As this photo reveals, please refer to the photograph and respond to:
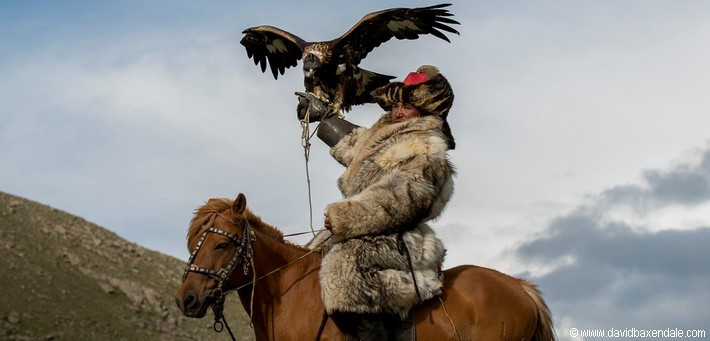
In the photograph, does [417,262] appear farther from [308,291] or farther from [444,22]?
[444,22]

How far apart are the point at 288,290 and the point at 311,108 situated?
Result: 2.50 metres

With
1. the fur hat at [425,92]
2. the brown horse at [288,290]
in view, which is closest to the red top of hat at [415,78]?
the fur hat at [425,92]

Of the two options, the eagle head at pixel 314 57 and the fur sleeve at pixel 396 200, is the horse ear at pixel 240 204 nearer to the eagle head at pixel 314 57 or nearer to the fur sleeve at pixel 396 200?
the fur sleeve at pixel 396 200

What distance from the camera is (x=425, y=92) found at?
9227mm

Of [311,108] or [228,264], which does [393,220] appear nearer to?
[228,264]

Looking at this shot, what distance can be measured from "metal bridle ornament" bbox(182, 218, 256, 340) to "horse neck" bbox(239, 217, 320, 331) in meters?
0.13

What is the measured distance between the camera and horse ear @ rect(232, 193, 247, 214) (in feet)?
27.5

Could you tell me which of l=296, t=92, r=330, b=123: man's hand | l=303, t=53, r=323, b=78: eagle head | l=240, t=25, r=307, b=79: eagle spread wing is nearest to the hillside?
l=240, t=25, r=307, b=79: eagle spread wing

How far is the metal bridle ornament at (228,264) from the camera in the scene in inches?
320

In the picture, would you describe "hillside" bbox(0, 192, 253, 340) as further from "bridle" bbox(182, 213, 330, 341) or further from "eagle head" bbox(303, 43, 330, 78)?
"bridle" bbox(182, 213, 330, 341)

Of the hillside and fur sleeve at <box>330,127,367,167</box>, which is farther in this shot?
the hillside

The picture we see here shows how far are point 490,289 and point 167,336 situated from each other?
64.2m

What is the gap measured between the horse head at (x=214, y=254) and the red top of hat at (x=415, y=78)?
2.07 metres

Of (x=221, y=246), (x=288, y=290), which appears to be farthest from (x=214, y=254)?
(x=288, y=290)
